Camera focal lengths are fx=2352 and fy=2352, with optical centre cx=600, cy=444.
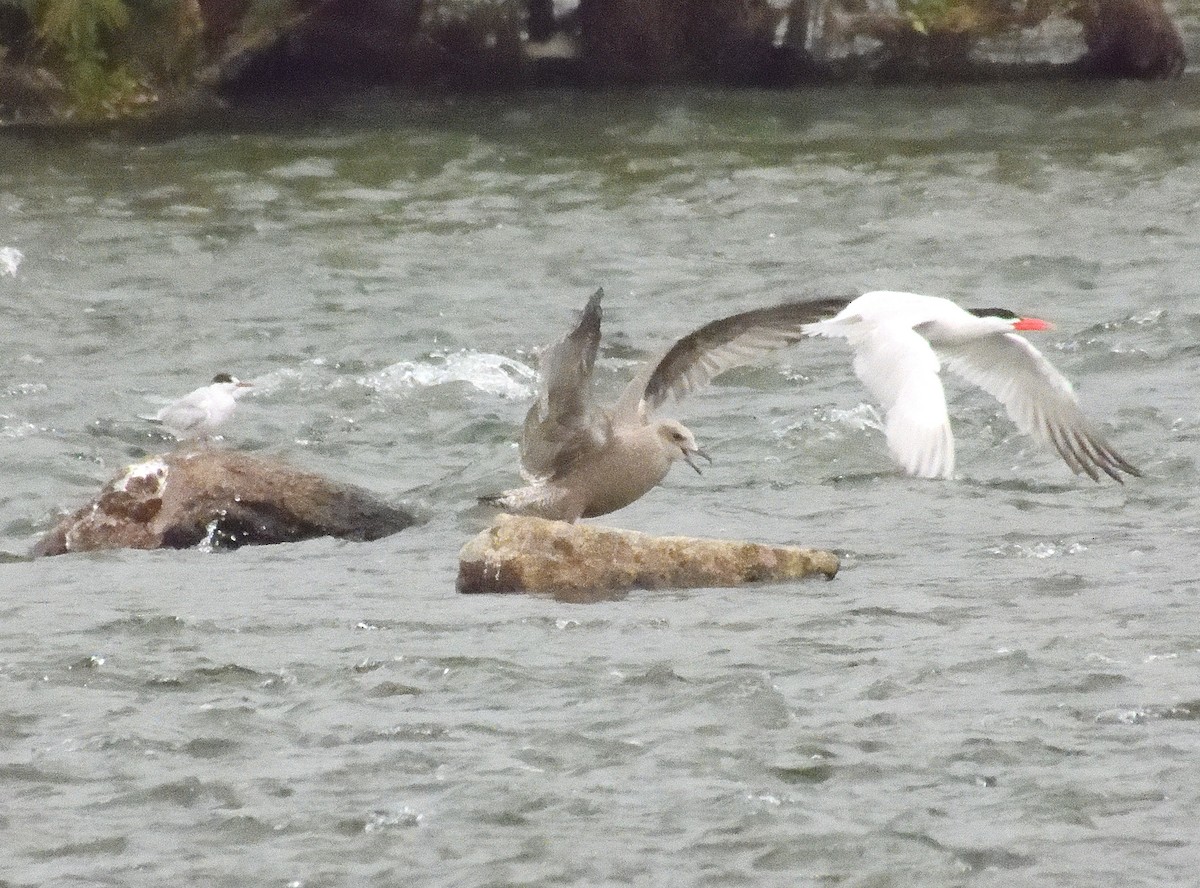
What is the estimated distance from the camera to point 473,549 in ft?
27.7

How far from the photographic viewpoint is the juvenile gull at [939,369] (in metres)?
8.66

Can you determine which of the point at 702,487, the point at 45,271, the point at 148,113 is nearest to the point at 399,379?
the point at 702,487

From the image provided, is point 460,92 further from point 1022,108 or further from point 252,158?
point 1022,108

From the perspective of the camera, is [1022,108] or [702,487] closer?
[702,487]

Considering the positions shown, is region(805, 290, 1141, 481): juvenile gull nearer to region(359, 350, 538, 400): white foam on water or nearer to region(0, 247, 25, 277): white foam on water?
region(359, 350, 538, 400): white foam on water

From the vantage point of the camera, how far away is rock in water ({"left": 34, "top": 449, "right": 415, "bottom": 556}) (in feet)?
31.6

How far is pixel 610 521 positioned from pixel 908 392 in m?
1.82

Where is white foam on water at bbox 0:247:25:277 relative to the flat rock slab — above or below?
below

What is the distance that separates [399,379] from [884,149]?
23.7ft

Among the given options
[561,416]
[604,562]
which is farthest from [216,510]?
[604,562]

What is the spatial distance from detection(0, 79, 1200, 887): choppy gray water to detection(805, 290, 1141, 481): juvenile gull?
0.34m

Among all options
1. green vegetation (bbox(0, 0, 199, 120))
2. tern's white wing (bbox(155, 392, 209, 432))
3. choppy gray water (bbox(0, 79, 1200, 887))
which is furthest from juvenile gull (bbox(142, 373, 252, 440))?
green vegetation (bbox(0, 0, 199, 120))

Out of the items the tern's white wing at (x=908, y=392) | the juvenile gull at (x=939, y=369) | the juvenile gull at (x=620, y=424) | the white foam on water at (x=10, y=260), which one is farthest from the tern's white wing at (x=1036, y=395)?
the white foam on water at (x=10, y=260)

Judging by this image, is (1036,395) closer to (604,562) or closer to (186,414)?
(604,562)
